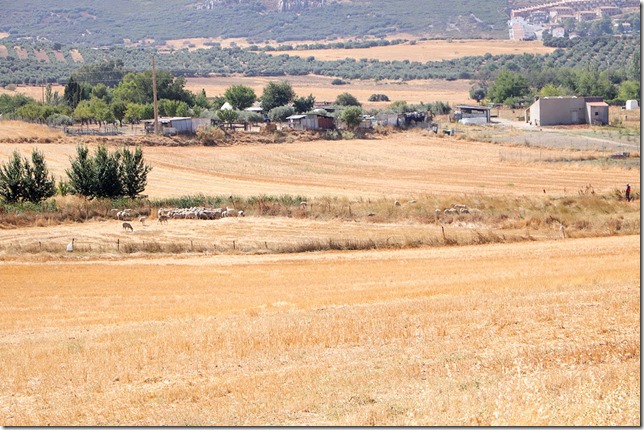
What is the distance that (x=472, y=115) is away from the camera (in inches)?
4528

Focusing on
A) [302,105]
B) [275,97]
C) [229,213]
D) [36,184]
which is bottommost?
[229,213]

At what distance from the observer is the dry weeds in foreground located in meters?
13.1

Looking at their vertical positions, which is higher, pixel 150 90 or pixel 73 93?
pixel 73 93

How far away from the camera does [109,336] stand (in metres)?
21.4

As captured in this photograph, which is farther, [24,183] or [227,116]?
[227,116]

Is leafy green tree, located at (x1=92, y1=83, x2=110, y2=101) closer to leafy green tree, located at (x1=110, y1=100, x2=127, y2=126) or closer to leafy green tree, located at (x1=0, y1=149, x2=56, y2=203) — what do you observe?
leafy green tree, located at (x1=110, y1=100, x2=127, y2=126)

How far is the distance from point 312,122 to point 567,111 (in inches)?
1225

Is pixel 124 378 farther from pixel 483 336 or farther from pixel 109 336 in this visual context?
pixel 483 336

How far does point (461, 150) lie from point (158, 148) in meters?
28.1

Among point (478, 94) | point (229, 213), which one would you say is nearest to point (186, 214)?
point (229, 213)

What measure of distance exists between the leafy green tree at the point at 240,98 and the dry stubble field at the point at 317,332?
8068 cm

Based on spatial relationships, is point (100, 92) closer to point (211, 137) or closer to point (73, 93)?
point (73, 93)

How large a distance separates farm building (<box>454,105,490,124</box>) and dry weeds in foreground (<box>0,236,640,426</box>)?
81.7 m

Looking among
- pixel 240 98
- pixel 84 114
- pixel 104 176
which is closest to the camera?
pixel 104 176
